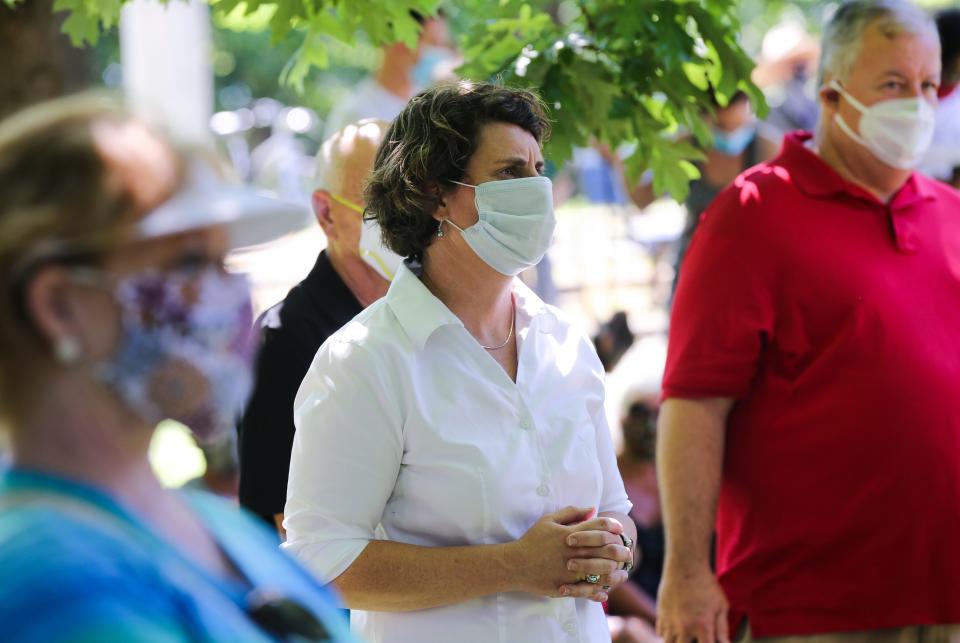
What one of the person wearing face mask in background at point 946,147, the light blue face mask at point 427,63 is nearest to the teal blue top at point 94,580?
the person wearing face mask in background at point 946,147

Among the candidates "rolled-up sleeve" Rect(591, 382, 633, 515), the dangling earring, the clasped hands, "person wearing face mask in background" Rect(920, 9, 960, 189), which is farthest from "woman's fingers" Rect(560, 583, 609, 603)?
"person wearing face mask in background" Rect(920, 9, 960, 189)

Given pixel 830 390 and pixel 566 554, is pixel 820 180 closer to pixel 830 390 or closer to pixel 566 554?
pixel 830 390

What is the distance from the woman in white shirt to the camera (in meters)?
2.56

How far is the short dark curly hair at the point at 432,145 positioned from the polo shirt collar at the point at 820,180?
3.45ft

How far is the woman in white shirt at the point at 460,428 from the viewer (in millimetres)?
2559

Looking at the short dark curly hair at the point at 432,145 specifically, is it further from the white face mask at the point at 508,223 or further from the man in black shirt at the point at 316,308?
the man in black shirt at the point at 316,308

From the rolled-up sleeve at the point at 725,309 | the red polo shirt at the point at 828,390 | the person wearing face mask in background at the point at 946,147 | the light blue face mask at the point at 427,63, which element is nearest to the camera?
the red polo shirt at the point at 828,390

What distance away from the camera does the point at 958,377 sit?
341 cm

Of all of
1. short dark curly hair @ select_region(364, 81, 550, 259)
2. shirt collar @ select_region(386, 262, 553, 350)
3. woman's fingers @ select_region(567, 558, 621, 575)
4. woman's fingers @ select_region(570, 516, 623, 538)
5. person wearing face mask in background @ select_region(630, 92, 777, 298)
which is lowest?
person wearing face mask in background @ select_region(630, 92, 777, 298)

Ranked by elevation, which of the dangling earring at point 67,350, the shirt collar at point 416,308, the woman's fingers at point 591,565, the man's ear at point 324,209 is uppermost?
the dangling earring at point 67,350

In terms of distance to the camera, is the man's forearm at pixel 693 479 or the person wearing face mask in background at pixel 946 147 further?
the person wearing face mask in background at pixel 946 147

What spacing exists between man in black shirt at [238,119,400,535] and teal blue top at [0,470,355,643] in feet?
4.98

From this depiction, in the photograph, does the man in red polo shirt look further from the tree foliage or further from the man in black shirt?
the man in black shirt

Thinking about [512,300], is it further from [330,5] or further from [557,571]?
[330,5]
